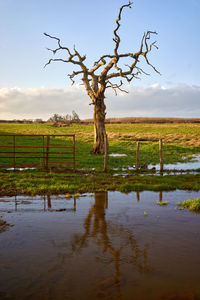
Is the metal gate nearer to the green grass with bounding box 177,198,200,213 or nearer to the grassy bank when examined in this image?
the grassy bank

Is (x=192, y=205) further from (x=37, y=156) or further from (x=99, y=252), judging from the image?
(x=37, y=156)

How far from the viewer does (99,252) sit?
18.7 feet

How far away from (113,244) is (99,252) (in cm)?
52

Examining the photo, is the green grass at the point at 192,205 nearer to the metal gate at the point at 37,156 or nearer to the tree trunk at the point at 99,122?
the metal gate at the point at 37,156

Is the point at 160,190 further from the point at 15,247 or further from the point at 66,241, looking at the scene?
the point at 15,247

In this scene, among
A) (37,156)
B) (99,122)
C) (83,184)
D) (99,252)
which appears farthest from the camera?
(99,122)

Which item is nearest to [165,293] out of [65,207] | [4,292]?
[4,292]

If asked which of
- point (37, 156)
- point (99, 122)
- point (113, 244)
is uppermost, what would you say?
point (99, 122)

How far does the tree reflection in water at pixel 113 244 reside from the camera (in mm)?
5023

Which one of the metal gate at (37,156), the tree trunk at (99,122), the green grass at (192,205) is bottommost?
the green grass at (192,205)

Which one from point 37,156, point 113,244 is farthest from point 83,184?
point 37,156

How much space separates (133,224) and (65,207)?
8.97ft

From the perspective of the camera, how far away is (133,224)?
745 cm

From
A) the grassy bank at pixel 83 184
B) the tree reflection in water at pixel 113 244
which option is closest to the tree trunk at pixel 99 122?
the grassy bank at pixel 83 184
